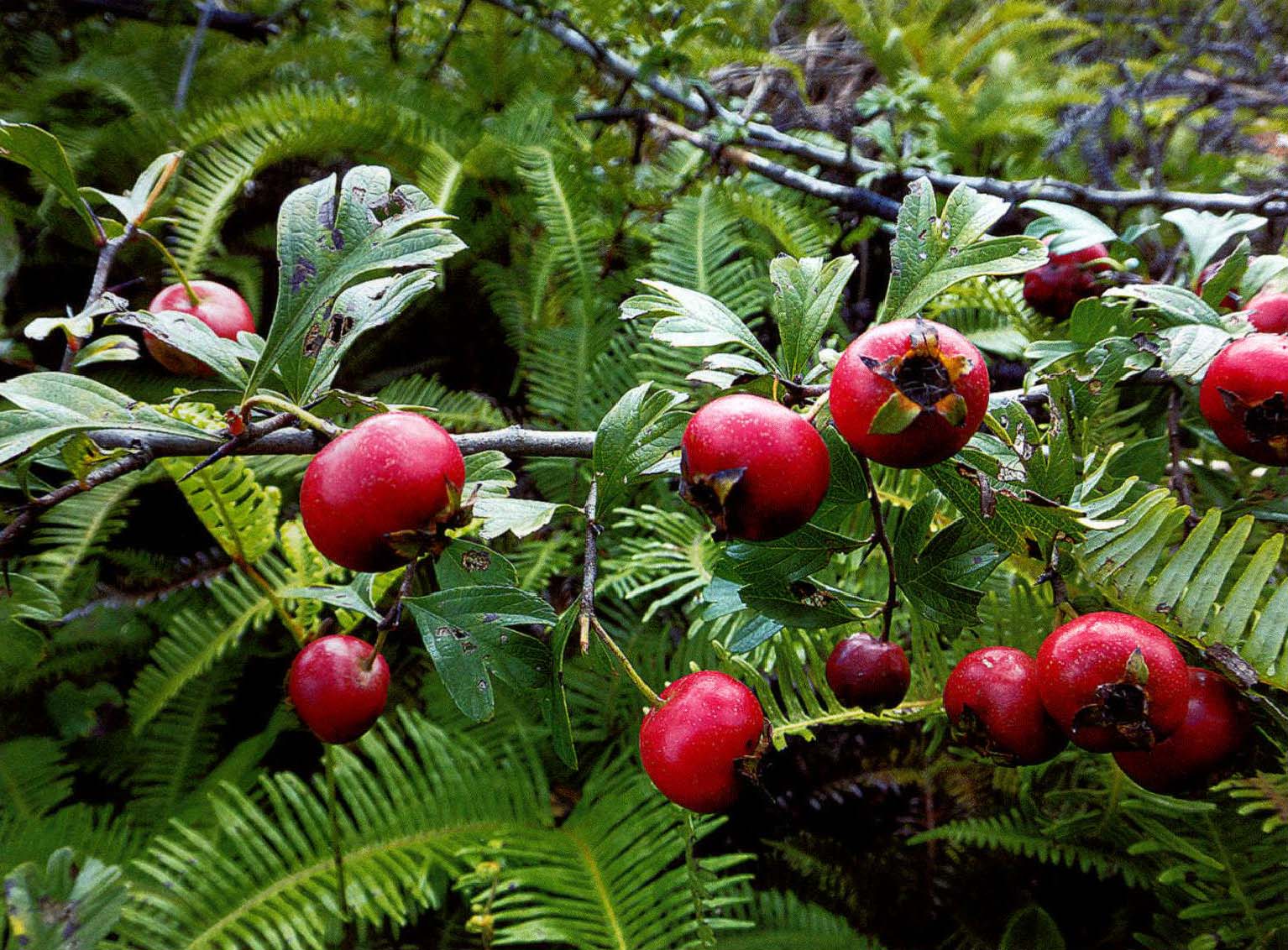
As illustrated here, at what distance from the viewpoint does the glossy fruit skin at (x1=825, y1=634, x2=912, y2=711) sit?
479 mm

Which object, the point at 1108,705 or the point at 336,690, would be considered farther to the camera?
the point at 336,690

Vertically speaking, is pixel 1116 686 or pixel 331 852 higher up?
pixel 1116 686

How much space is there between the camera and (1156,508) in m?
0.50

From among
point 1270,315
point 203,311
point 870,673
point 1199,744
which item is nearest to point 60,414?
point 203,311

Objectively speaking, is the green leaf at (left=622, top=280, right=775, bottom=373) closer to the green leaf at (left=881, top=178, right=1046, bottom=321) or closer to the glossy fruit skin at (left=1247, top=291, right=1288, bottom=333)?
the green leaf at (left=881, top=178, right=1046, bottom=321)

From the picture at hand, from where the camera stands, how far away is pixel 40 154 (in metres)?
0.48

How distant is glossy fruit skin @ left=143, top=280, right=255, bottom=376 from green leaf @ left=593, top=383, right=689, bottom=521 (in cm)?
35

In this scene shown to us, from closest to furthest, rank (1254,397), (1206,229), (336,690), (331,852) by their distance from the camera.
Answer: (1254,397) < (336,690) < (1206,229) < (331,852)

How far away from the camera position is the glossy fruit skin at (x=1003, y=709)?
444 mm

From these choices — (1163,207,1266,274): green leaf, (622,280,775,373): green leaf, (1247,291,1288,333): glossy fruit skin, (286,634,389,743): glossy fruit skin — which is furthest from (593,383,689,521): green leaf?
(1163,207,1266,274): green leaf

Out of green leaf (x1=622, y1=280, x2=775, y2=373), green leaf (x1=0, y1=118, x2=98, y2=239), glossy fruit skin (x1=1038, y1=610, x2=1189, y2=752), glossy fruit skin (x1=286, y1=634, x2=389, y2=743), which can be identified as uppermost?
green leaf (x1=0, y1=118, x2=98, y2=239)

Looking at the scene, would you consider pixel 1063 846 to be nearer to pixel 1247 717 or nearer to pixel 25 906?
pixel 1247 717

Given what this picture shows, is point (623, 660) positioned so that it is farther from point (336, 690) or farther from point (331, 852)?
point (331, 852)

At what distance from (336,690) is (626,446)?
0.29 metres
